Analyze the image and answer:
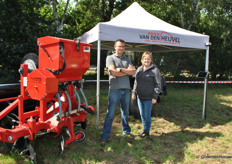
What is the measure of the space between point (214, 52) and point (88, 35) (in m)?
10.9

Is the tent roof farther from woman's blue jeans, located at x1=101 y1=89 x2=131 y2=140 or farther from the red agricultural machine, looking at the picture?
woman's blue jeans, located at x1=101 y1=89 x2=131 y2=140

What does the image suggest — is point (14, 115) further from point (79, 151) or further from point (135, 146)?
point (135, 146)

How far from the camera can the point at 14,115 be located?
295 cm

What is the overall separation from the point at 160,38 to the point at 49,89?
286 cm

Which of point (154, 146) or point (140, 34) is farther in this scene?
point (140, 34)

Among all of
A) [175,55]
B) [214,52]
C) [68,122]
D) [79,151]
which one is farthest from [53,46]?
[214,52]

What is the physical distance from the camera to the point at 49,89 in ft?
7.75

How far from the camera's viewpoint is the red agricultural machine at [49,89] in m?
2.40

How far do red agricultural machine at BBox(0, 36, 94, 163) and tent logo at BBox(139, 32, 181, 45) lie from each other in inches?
67.3

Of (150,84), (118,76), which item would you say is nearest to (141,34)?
(150,84)

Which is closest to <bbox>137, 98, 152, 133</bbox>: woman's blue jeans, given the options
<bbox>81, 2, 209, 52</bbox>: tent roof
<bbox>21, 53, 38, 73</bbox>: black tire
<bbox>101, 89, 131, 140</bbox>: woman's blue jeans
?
<bbox>101, 89, 131, 140</bbox>: woman's blue jeans

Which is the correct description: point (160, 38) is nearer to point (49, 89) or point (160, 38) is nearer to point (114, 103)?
point (114, 103)

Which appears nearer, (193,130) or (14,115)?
(14,115)

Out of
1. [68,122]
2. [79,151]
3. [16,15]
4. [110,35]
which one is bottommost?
[79,151]
